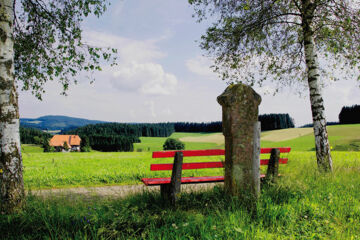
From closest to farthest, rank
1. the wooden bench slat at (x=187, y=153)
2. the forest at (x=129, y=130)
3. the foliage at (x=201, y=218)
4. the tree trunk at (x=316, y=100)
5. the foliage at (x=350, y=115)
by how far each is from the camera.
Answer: the foliage at (x=201, y=218) < the wooden bench slat at (x=187, y=153) < the tree trunk at (x=316, y=100) < the foliage at (x=350, y=115) < the forest at (x=129, y=130)

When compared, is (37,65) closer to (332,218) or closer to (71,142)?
(332,218)

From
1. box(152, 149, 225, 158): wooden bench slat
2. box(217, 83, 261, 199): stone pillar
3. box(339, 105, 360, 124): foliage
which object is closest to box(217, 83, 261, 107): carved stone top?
box(217, 83, 261, 199): stone pillar

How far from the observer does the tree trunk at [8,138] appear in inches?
181

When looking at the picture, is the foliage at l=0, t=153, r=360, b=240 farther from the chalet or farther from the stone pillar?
the chalet

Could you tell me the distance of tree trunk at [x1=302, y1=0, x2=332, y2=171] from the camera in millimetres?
7898

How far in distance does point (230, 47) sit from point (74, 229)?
828 cm

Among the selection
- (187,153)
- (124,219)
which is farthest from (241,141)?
(124,219)

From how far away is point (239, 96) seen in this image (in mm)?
4848

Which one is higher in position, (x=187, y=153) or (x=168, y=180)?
(x=187, y=153)

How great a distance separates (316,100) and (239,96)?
4.47 m

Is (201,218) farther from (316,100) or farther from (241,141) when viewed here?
(316,100)

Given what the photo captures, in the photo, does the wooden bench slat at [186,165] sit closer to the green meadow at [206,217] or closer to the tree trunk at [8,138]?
the green meadow at [206,217]

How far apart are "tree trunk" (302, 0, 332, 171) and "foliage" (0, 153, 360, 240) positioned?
2.81 metres

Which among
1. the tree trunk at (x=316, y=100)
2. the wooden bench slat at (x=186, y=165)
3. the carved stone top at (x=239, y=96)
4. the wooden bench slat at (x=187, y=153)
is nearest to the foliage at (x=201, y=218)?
the wooden bench slat at (x=186, y=165)
